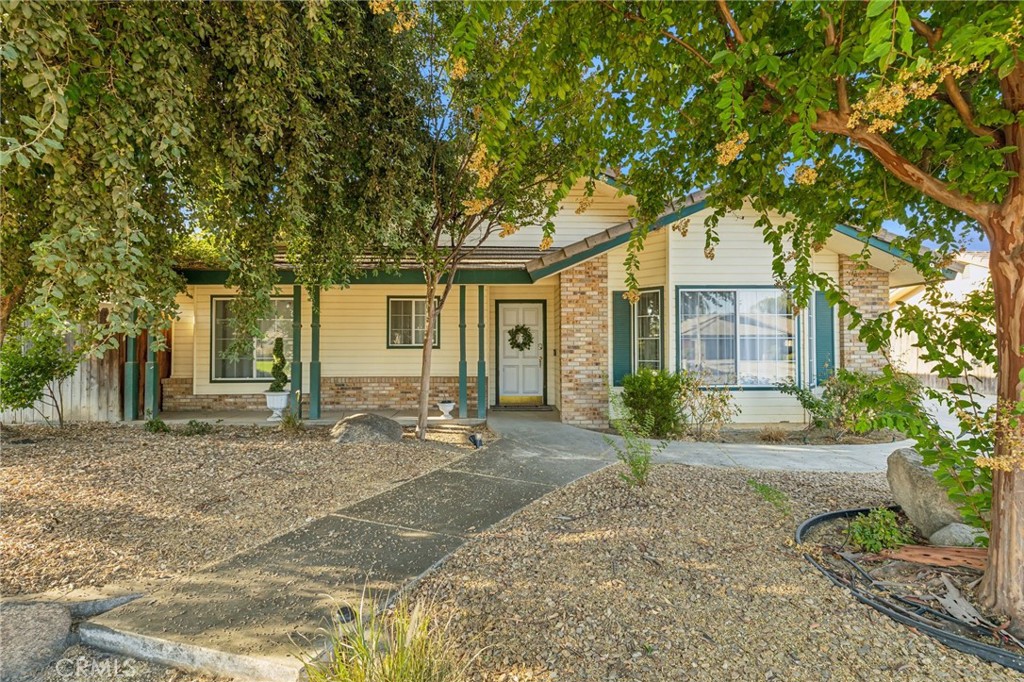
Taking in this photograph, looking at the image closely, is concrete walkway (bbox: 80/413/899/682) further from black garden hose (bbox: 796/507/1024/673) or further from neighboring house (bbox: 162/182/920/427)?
neighboring house (bbox: 162/182/920/427)

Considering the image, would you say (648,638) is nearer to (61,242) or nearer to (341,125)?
(61,242)

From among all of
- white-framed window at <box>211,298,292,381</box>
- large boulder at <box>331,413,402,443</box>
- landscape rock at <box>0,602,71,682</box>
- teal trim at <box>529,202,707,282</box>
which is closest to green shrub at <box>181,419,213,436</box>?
large boulder at <box>331,413,402,443</box>

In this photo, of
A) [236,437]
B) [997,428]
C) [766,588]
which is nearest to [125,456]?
[236,437]

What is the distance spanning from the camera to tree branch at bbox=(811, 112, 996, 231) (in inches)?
103

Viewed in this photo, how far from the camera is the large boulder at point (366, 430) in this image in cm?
702

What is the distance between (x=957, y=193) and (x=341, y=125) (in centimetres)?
499

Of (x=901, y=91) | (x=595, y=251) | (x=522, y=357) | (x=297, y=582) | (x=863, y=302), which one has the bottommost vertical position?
(x=297, y=582)

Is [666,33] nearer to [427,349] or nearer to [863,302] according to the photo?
[427,349]

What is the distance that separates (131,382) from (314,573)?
300 inches

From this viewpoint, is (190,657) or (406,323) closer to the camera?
(190,657)

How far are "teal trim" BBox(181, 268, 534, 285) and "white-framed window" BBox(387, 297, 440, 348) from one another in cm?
200

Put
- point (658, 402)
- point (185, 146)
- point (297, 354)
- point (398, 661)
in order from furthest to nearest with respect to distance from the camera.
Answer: point (297, 354), point (658, 402), point (185, 146), point (398, 661)
